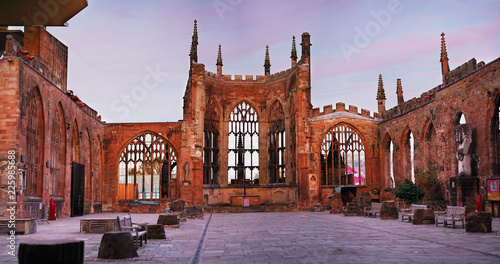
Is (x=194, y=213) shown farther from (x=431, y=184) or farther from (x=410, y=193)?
(x=431, y=184)

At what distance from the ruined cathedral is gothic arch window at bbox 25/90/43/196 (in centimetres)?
5

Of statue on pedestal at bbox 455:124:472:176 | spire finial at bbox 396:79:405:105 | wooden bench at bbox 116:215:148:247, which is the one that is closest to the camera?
wooden bench at bbox 116:215:148:247

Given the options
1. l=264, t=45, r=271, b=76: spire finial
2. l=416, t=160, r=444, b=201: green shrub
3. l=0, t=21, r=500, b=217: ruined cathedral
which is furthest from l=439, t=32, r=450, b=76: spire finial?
l=264, t=45, r=271, b=76: spire finial

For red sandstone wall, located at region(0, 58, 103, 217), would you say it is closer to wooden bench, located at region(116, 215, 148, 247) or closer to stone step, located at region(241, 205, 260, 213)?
wooden bench, located at region(116, 215, 148, 247)

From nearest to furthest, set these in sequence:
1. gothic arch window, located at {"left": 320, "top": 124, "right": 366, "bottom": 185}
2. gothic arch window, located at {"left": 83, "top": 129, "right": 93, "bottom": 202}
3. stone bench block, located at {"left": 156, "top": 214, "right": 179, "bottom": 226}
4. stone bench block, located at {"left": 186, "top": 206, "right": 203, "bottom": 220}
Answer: stone bench block, located at {"left": 156, "top": 214, "right": 179, "bottom": 226} → stone bench block, located at {"left": 186, "top": 206, "right": 203, "bottom": 220} → gothic arch window, located at {"left": 83, "top": 129, "right": 93, "bottom": 202} → gothic arch window, located at {"left": 320, "top": 124, "right": 366, "bottom": 185}

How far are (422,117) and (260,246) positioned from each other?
20.3 meters

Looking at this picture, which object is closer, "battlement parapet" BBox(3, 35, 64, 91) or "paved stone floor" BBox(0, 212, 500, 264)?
"paved stone floor" BBox(0, 212, 500, 264)

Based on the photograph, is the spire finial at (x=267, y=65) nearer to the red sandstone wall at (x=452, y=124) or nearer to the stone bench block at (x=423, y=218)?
the red sandstone wall at (x=452, y=124)

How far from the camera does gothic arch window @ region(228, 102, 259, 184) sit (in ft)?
128

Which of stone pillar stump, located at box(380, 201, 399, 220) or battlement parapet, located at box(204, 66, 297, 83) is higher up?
battlement parapet, located at box(204, 66, 297, 83)

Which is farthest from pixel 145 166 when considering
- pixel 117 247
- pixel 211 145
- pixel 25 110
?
pixel 117 247

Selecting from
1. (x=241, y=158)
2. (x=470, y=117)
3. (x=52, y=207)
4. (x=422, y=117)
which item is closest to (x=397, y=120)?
(x=422, y=117)

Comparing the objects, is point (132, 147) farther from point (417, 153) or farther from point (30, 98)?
point (417, 153)

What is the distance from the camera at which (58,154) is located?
25.1m
